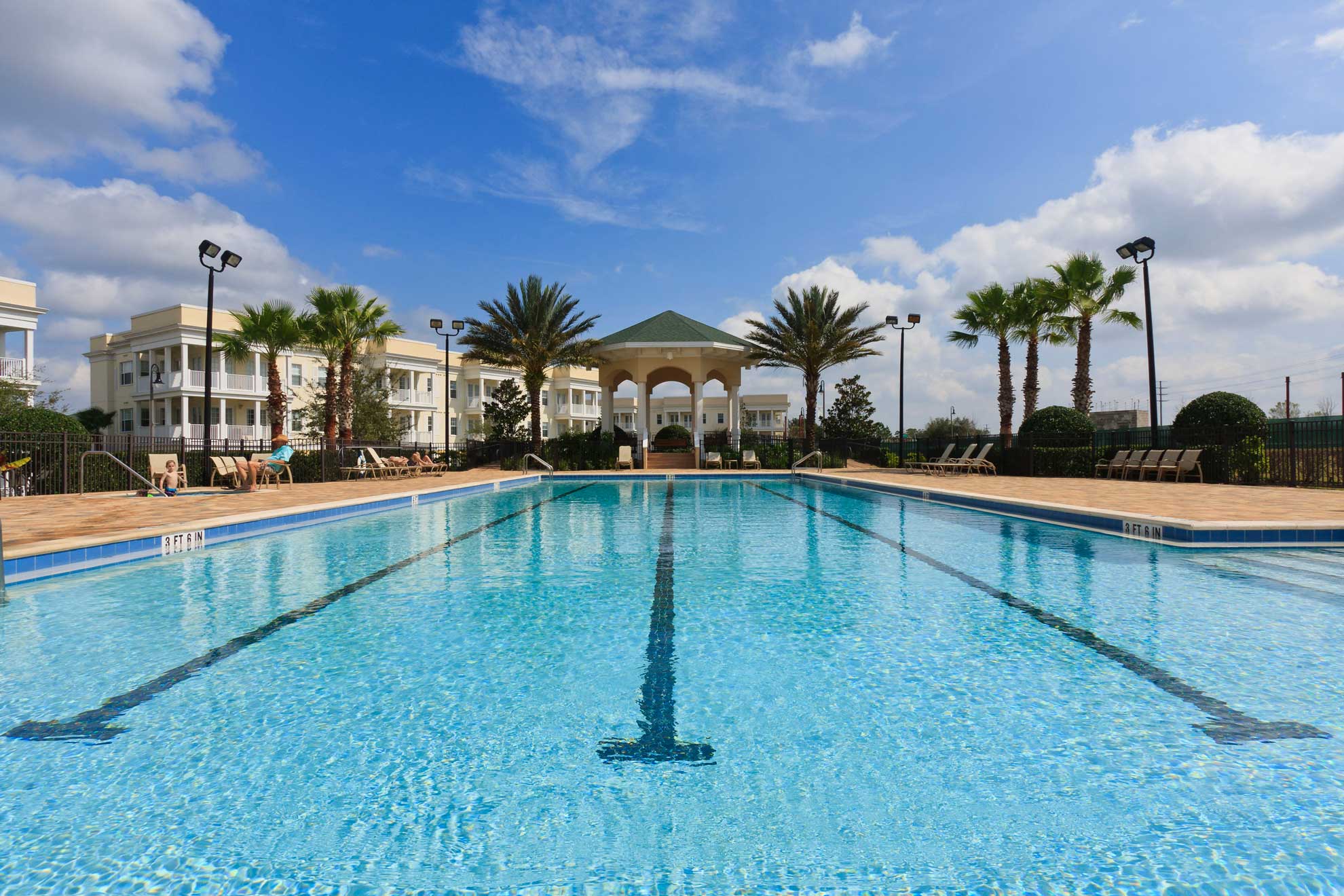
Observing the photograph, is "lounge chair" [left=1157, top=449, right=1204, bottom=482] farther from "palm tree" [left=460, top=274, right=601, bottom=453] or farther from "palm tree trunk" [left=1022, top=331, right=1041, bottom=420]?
"palm tree" [left=460, top=274, right=601, bottom=453]

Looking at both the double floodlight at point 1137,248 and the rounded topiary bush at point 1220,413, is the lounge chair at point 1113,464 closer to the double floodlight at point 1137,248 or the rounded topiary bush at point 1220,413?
the rounded topiary bush at point 1220,413

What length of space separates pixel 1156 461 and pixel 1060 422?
159 inches

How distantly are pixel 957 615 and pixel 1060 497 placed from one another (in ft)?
29.8

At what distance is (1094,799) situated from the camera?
7.83ft

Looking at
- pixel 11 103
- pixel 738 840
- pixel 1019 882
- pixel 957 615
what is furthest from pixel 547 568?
pixel 11 103

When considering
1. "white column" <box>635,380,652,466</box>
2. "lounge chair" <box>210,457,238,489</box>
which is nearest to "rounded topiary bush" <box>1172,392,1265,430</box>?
"white column" <box>635,380,652,466</box>

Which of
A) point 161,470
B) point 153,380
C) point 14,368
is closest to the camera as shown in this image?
point 161,470

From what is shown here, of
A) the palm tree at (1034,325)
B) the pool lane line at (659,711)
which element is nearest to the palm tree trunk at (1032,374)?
the palm tree at (1034,325)

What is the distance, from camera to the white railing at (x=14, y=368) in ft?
90.5

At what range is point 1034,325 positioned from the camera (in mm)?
24594

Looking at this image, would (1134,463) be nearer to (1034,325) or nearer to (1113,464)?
A: (1113,464)

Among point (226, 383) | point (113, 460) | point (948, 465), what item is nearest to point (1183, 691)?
point (948, 465)

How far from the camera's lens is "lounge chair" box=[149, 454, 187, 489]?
14.4 metres

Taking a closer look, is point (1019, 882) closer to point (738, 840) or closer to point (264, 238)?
point (738, 840)
